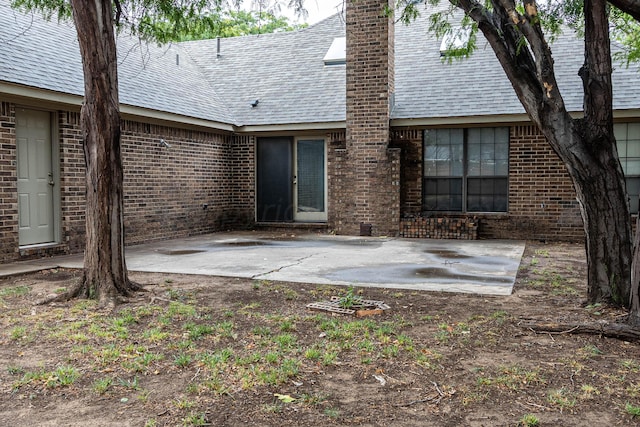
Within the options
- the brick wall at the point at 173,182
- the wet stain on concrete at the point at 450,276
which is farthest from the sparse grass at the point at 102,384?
the brick wall at the point at 173,182

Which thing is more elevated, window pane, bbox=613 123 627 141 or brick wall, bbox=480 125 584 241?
window pane, bbox=613 123 627 141

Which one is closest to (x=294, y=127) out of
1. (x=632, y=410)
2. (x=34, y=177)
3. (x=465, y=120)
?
(x=465, y=120)

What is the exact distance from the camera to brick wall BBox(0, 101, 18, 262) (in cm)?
881

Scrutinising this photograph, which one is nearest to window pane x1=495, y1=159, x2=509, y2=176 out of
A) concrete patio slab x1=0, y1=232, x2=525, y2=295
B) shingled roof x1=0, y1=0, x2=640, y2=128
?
shingled roof x1=0, y1=0, x2=640, y2=128

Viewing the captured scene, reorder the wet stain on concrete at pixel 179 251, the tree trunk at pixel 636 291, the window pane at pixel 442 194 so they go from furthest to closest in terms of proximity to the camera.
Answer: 1. the window pane at pixel 442 194
2. the wet stain on concrete at pixel 179 251
3. the tree trunk at pixel 636 291

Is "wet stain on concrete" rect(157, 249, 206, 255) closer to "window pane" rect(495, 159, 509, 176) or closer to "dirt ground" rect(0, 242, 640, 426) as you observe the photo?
"dirt ground" rect(0, 242, 640, 426)

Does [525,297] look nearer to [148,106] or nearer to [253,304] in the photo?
[253,304]

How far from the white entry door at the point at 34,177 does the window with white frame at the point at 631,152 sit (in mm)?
10715

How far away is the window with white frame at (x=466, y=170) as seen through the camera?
12.7m

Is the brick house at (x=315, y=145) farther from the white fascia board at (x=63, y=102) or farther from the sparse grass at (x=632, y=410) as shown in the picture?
the sparse grass at (x=632, y=410)

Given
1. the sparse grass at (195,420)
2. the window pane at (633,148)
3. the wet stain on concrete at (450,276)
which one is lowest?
the sparse grass at (195,420)

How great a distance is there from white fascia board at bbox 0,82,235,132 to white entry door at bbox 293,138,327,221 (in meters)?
2.92

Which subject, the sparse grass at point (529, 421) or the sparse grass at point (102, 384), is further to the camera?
the sparse grass at point (102, 384)

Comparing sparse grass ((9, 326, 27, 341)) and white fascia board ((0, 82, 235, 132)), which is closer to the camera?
sparse grass ((9, 326, 27, 341))
